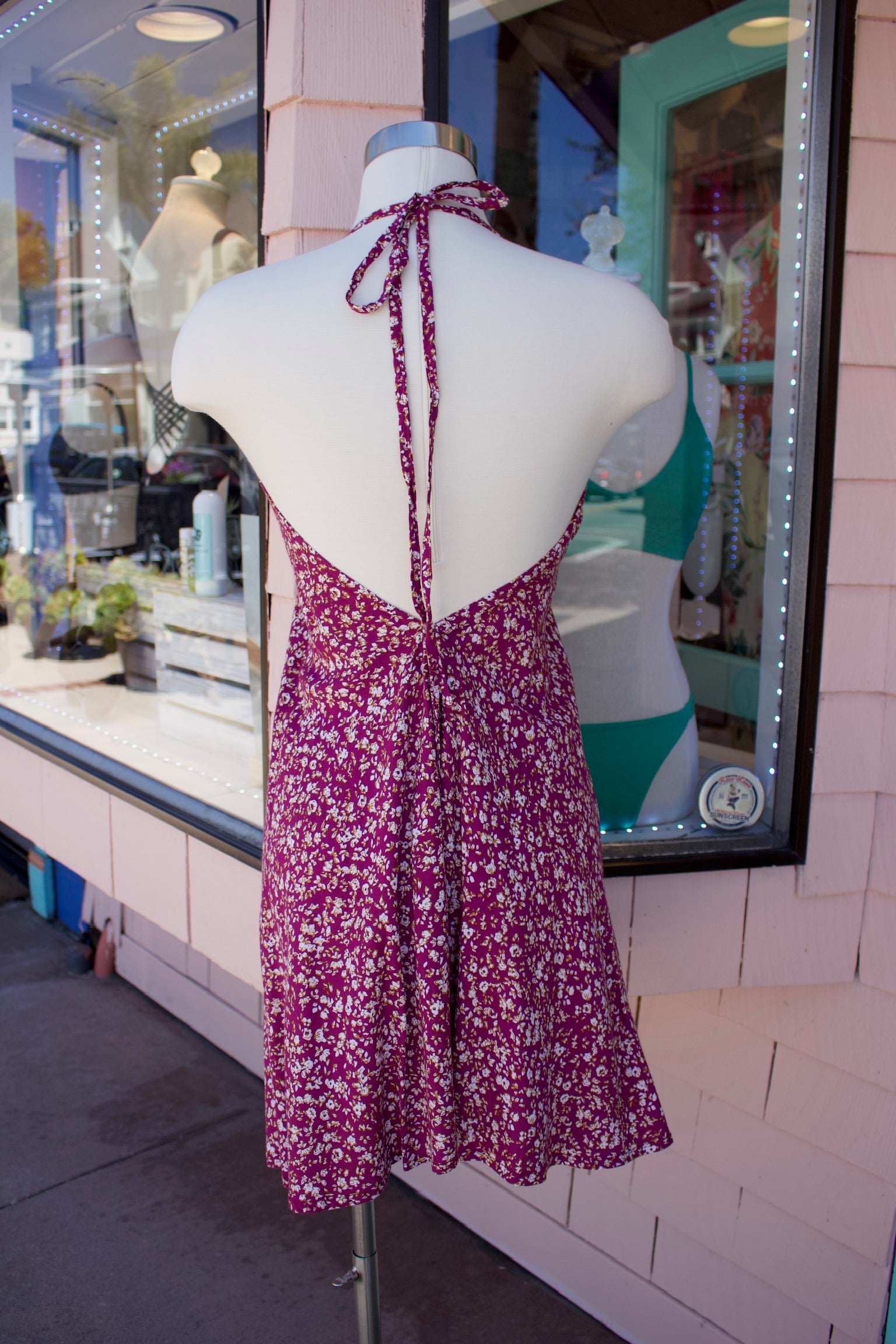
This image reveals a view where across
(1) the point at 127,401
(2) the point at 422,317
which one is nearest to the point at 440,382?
(2) the point at 422,317

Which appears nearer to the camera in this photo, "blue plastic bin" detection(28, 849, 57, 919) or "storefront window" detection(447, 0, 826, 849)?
"storefront window" detection(447, 0, 826, 849)

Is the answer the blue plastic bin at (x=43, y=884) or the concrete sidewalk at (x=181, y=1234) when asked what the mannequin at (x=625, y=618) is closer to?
the concrete sidewalk at (x=181, y=1234)

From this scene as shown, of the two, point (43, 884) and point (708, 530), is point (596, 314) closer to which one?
point (708, 530)

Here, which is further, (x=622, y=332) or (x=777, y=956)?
(x=777, y=956)

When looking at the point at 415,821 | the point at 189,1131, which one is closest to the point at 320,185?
the point at 415,821

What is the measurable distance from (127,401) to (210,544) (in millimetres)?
675

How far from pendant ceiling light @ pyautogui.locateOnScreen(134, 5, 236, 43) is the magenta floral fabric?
1097mm

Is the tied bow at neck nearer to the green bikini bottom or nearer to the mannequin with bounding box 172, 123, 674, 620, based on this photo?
the mannequin with bounding box 172, 123, 674, 620

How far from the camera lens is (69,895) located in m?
3.53

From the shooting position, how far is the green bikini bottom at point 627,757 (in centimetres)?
164

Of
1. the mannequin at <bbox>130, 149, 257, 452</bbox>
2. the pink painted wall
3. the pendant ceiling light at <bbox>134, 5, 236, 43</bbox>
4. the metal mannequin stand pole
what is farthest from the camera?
the mannequin at <bbox>130, 149, 257, 452</bbox>

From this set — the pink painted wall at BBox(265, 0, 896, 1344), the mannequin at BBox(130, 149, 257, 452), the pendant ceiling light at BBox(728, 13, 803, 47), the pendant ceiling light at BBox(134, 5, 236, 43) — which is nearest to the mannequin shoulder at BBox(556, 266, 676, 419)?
the pink painted wall at BBox(265, 0, 896, 1344)

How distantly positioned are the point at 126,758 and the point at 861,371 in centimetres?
157

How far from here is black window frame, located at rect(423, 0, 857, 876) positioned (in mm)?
1479
